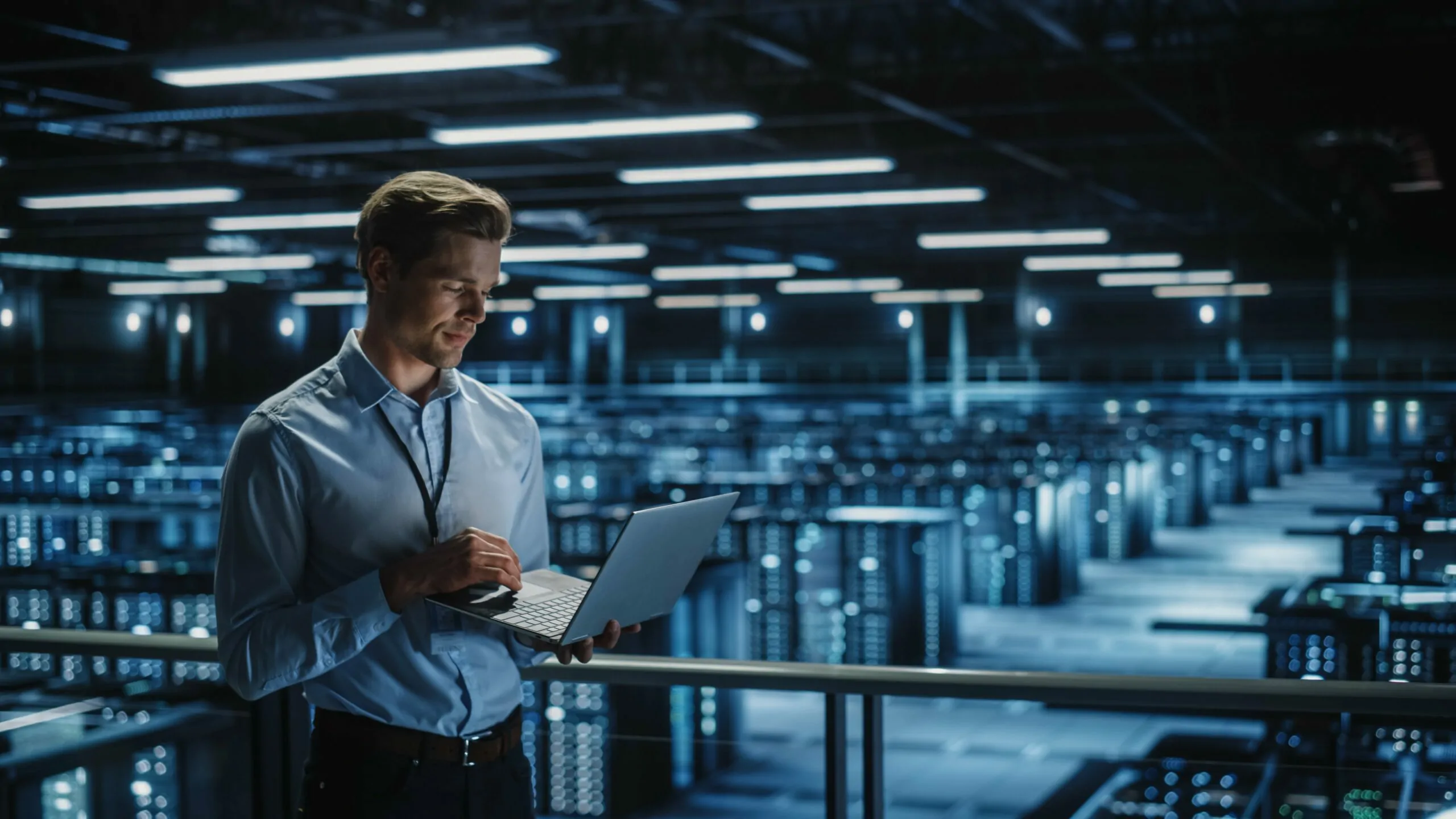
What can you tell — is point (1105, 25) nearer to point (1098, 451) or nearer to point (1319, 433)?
point (1098, 451)

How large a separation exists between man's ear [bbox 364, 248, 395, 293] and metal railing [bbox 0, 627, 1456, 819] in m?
0.86

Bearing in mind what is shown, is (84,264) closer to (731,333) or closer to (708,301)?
(708,301)

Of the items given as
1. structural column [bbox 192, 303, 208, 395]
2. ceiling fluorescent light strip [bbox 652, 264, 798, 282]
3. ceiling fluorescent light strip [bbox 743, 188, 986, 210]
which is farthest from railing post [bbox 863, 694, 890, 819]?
structural column [bbox 192, 303, 208, 395]

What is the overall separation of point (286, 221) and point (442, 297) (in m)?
13.7

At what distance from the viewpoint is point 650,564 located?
56.1 inches

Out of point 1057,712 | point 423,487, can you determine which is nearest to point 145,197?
point 1057,712

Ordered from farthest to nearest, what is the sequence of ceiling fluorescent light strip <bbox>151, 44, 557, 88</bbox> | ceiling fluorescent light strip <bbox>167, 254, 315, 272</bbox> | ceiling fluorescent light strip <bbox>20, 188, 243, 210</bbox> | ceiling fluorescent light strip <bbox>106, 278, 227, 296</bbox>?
ceiling fluorescent light strip <bbox>106, 278, 227, 296</bbox>, ceiling fluorescent light strip <bbox>167, 254, 315, 272</bbox>, ceiling fluorescent light strip <bbox>20, 188, 243, 210</bbox>, ceiling fluorescent light strip <bbox>151, 44, 557, 88</bbox>

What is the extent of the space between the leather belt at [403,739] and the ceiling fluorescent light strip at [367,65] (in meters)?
4.80

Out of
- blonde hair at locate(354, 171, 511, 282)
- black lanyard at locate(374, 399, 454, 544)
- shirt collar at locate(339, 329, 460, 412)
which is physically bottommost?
black lanyard at locate(374, 399, 454, 544)

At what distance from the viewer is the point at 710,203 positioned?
1681cm

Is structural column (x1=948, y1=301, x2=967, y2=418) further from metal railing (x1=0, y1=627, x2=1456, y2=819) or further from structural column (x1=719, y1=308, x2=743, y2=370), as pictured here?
A: metal railing (x1=0, y1=627, x2=1456, y2=819)

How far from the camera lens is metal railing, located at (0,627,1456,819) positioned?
1.95 meters

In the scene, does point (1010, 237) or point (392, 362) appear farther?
point (1010, 237)

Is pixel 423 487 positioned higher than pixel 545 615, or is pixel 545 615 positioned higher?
pixel 423 487
